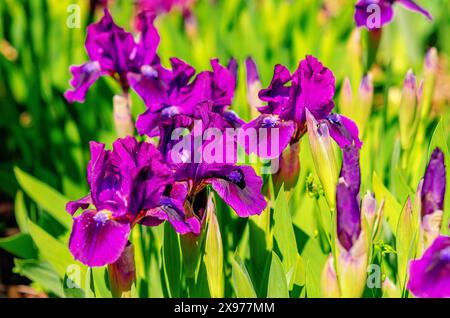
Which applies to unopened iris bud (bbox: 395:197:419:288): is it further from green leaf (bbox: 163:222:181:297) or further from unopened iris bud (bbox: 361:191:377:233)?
green leaf (bbox: 163:222:181:297)

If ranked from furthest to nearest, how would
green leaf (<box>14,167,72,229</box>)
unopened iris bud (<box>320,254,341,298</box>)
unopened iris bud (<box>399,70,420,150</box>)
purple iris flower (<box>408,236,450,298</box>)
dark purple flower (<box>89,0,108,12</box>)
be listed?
dark purple flower (<box>89,0,108,12</box>)
green leaf (<box>14,167,72,229</box>)
unopened iris bud (<box>399,70,420,150</box>)
unopened iris bud (<box>320,254,341,298</box>)
purple iris flower (<box>408,236,450,298</box>)

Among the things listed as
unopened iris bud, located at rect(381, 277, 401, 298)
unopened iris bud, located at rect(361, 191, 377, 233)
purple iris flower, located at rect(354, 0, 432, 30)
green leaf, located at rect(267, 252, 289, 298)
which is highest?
purple iris flower, located at rect(354, 0, 432, 30)

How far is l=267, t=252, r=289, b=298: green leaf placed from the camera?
3.84 feet

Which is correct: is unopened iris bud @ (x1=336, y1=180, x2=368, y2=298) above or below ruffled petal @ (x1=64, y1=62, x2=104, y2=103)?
below

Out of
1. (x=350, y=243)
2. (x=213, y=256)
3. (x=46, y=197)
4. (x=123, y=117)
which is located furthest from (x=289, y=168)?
(x=46, y=197)

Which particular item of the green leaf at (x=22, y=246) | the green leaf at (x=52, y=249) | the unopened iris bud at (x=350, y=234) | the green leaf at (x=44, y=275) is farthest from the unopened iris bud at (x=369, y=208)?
the green leaf at (x=22, y=246)

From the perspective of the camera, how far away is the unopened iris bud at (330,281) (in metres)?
1.07

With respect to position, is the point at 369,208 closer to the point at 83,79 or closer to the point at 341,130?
the point at 341,130

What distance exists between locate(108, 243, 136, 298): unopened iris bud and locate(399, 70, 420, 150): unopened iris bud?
79cm

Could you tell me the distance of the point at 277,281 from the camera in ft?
3.86

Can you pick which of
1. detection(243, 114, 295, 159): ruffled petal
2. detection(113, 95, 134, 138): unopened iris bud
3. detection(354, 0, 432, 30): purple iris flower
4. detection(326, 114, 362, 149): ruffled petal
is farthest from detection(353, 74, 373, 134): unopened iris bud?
detection(113, 95, 134, 138): unopened iris bud

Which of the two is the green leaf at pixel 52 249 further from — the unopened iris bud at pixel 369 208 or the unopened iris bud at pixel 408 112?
the unopened iris bud at pixel 408 112

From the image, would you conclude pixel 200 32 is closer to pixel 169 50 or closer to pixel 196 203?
pixel 169 50

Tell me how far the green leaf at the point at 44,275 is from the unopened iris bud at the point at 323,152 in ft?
2.41
